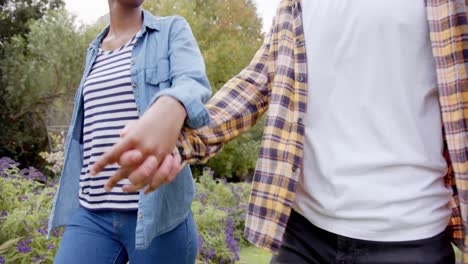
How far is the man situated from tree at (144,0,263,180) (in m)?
15.1

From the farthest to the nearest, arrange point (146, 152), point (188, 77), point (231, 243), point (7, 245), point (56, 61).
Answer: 1. point (56, 61)
2. point (231, 243)
3. point (7, 245)
4. point (188, 77)
5. point (146, 152)

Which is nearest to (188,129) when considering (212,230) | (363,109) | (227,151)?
(363,109)

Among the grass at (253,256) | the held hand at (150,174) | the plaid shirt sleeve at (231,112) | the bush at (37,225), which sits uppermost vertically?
the plaid shirt sleeve at (231,112)

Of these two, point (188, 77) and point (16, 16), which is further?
point (16, 16)

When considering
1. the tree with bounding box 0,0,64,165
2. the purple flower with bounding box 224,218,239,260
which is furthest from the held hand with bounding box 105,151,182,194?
the tree with bounding box 0,0,64,165

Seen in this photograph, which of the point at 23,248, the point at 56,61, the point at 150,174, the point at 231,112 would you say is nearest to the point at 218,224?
the point at 23,248

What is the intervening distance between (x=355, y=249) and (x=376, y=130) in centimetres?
29

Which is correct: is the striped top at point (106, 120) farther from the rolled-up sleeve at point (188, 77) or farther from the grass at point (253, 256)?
the grass at point (253, 256)

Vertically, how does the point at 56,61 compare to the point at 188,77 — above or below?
below

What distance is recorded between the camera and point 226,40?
1691 centimetres

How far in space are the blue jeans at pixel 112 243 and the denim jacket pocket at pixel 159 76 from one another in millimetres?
486

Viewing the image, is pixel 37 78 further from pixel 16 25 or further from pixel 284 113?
pixel 284 113

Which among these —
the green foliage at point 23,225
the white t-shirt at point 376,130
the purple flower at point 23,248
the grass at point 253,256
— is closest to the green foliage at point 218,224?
the grass at point 253,256

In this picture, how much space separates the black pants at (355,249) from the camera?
A: 119 cm
